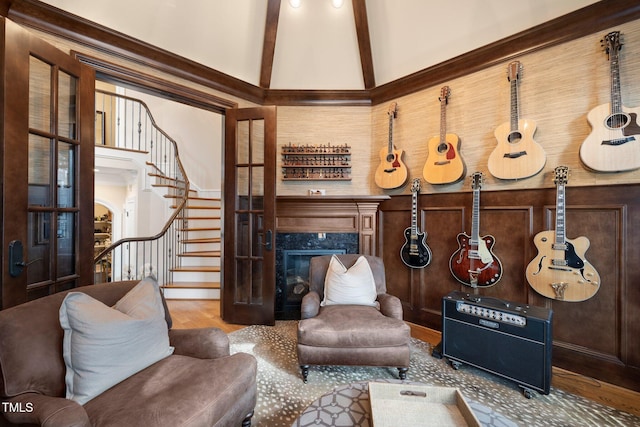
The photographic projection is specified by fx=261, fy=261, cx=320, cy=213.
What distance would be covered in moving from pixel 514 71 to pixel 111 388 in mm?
3549

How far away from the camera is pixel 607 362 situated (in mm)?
1957

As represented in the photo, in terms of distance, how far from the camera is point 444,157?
8.87 ft

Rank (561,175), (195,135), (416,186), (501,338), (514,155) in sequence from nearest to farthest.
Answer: (501,338) → (561,175) → (514,155) → (416,186) → (195,135)

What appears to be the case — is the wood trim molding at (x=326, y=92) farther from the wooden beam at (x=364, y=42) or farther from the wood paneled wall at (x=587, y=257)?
the wood paneled wall at (x=587, y=257)

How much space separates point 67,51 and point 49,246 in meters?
1.57

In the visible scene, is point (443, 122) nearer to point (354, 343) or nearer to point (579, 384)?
point (354, 343)

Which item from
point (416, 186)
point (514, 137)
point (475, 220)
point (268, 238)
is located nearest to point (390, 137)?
point (416, 186)

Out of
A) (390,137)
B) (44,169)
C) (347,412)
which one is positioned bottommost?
(347,412)

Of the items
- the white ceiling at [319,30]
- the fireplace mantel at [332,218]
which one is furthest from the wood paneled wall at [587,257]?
the white ceiling at [319,30]

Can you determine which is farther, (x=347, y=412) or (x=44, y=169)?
(x=44, y=169)

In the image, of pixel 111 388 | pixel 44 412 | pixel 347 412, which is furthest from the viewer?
pixel 111 388

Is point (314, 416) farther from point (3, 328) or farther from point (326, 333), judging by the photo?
point (3, 328)

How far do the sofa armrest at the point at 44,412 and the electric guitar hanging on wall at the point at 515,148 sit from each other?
3047 mm

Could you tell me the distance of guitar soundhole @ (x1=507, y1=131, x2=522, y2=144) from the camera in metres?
2.29
